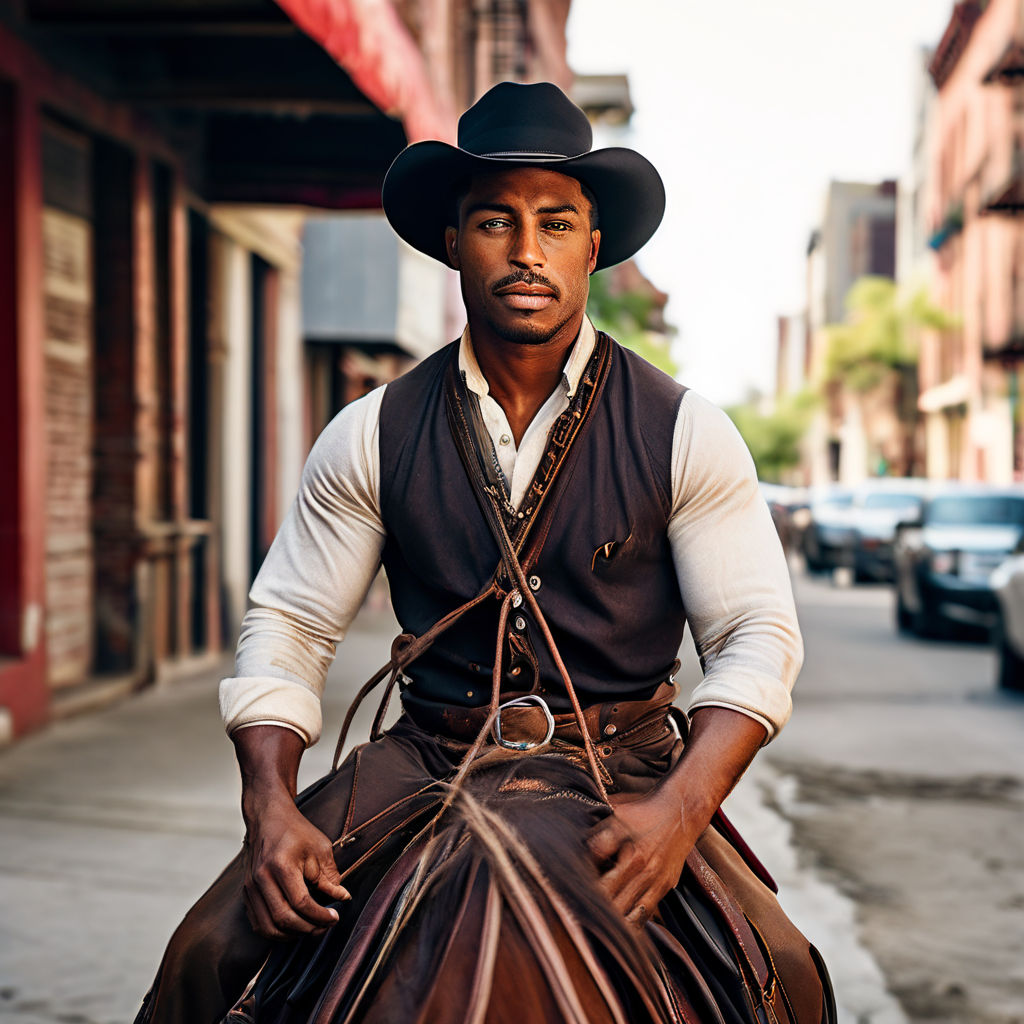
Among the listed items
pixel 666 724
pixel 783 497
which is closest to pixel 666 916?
pixel 666 724

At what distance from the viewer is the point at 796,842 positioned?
652 centimetres

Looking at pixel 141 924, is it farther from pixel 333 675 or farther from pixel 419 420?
pixel 333 675

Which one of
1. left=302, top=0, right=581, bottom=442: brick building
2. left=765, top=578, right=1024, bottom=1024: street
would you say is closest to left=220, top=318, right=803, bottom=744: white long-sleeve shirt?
left=765, top=578, right=1024, bottom=1024: street


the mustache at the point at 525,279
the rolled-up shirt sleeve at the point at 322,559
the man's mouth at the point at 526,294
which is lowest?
the rolled-up shirt sleeve at the point at 322,559

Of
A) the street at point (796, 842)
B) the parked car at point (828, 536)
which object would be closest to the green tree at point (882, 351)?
the parked car at point (828, 536)

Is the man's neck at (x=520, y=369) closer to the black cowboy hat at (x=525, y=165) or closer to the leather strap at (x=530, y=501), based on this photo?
the leather strap at (x=530, y=501)

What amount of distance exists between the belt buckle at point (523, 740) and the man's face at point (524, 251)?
22.8 inches

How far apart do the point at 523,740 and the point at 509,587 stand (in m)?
0.24

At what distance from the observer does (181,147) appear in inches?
432

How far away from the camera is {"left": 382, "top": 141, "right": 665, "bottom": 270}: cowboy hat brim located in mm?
2375

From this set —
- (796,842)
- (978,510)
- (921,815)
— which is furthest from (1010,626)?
(796,842)

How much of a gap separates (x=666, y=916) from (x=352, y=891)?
1.51 ft

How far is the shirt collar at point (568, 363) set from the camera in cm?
242

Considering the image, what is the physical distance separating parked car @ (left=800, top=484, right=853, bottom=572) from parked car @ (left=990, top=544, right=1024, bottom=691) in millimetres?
13100
